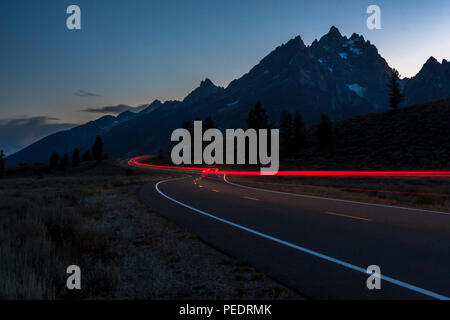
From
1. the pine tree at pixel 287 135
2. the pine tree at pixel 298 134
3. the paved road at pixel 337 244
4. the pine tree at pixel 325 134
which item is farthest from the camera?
the pine tree at pixel 287 135

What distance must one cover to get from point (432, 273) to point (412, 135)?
2234 inches

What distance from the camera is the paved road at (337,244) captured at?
15.0 ft

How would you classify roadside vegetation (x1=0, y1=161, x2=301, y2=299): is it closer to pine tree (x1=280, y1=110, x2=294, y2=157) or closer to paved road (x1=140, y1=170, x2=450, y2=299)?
paved road (x1=140, y1=170, x2=450, y2=299)

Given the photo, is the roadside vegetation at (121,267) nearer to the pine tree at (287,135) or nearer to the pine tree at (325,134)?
the pine tree at (325,134)

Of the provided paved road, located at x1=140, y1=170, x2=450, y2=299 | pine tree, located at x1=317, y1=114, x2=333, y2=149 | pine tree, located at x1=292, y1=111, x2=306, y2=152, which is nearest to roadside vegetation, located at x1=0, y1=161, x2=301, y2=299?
paved road, located at x1=140, y1=170, x2=450, y2=299

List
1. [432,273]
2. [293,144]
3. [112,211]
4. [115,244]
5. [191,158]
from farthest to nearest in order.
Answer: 1. [191,158]
2. [293,144]
3. [112,211]
4. [115,244]
5. [432,273]

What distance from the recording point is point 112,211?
41.2 ft

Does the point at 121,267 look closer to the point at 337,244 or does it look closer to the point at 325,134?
the point at 337,244

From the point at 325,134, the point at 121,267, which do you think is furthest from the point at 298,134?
the point at 121,267

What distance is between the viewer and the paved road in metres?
4.56

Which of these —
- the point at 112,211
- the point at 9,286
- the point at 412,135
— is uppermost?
the point at 412,135

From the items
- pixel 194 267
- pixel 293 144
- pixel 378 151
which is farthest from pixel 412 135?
pixel 194 267

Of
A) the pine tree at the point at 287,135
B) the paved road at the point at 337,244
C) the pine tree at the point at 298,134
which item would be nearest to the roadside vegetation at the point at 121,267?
the paved road at the point at 337,244
